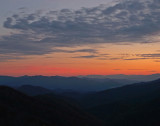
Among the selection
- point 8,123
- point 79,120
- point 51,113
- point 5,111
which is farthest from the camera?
point 79,120

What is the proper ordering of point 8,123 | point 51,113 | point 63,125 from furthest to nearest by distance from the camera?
point 51,113 → point 63,125 → point 8,123

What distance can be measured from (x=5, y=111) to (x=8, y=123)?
5488 mm

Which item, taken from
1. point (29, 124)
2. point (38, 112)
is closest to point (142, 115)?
point (38, 112)

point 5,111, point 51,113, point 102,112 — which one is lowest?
point 102,112

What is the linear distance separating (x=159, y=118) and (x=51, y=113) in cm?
4214

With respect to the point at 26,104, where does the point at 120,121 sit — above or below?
below

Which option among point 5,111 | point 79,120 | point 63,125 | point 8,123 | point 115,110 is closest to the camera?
point 8,123

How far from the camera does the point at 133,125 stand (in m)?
80.4

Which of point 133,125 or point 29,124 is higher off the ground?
point 29,124

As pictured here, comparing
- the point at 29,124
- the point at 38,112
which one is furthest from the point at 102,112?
the point at 29,124

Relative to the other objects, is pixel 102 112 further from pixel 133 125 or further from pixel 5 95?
pixel 5 95

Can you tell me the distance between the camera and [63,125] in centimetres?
7194

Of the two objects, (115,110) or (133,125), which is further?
(115,110)

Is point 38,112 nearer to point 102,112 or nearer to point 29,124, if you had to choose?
point 29,124
